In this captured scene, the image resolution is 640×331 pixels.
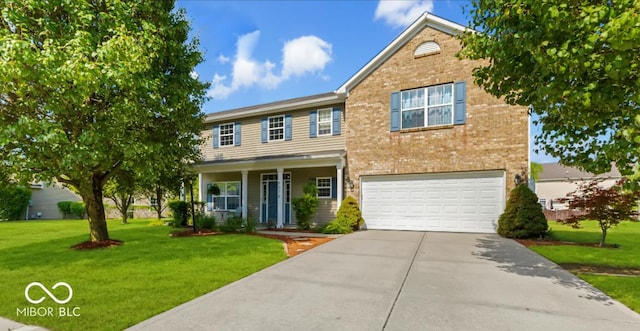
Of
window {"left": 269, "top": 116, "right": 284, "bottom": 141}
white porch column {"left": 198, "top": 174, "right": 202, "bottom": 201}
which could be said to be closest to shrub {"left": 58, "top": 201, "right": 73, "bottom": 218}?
white porch column {"left": 198, "top": 174, "right": 202, "bottom": 201}

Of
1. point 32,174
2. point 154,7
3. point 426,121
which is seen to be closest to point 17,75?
point 32,174

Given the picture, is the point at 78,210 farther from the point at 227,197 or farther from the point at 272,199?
the point at 272,199

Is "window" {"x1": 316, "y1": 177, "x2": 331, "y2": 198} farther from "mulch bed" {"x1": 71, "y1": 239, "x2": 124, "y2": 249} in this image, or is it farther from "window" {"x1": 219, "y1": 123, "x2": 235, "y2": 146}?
"mulch bed" {"x1": 71, "y1": 239, "x2": 124, "y2": 249}

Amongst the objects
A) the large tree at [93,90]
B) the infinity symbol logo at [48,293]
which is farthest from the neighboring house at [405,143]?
the infinity symbol logo at [48,293]

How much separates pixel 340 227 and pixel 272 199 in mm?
5142

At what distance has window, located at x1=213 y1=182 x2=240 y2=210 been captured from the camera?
686 inches

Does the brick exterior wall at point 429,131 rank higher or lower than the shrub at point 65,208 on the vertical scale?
higher

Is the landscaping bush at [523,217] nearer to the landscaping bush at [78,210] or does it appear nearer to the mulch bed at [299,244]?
the mulch bed at [299,244]

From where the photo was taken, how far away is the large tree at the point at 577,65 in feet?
12.5

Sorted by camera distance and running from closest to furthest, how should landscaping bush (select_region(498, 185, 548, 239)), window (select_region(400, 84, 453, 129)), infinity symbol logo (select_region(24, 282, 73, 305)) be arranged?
infinity symbol logo (select_region(24, 282, 73, 305))
landscaping bush (select_region(498, 185, 548, 239))
window (select_region(400, 84, 453, 129))

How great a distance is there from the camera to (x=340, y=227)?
40.1ft

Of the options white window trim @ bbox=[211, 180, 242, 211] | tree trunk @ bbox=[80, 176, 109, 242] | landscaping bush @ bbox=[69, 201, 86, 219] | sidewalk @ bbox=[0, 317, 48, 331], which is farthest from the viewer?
landscaping bush @ bbox=[69, 201, 86, 219]

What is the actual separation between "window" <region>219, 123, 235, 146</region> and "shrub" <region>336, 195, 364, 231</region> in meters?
7.50

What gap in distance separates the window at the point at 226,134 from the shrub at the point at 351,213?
24.6 ft
